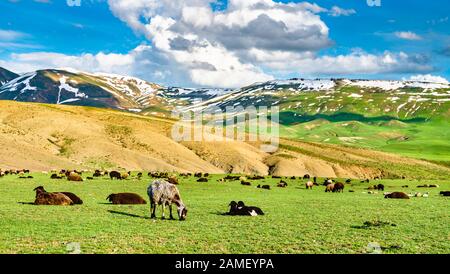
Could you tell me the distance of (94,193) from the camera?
43.4m

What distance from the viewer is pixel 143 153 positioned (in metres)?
113

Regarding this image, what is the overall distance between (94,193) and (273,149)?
335 ft

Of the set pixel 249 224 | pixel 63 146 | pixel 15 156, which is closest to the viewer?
pixel 249 224

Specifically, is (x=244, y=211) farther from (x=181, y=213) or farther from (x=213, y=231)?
(x=213, y=231)

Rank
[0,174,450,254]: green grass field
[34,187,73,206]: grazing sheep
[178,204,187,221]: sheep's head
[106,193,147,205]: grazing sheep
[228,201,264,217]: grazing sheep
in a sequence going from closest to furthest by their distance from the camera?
[0,174,450,254]: green grass field, [178,204,187,221]: sheep's head, [228,201,264,217]: grazing sheep, [34,187,73,206]: grazing sheep, [106,193,147,205]: grazing sheep

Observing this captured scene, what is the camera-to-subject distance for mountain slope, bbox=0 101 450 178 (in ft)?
321

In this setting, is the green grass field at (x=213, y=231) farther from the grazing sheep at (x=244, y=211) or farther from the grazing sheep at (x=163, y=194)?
the grazing sheep at (x=244, y=211)

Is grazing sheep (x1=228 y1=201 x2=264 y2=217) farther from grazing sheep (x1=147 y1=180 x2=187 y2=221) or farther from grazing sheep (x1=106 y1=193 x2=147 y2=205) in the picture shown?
grazing sheep (x1=106 y1=193 x2=147 y2=205)

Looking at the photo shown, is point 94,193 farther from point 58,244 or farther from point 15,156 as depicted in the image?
point 15,156

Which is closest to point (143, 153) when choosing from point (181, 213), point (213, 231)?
point (181, 213)

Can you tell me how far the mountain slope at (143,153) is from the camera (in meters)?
97.8

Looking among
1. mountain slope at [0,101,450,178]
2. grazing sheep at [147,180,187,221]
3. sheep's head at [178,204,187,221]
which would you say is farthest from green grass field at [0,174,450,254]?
mountain slope at [0,101,450,178]
